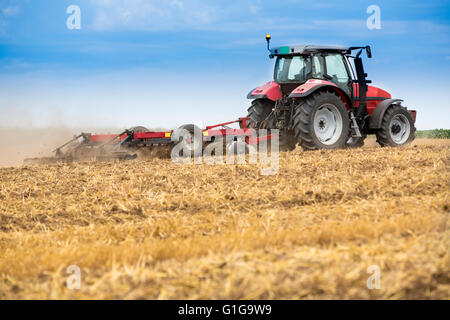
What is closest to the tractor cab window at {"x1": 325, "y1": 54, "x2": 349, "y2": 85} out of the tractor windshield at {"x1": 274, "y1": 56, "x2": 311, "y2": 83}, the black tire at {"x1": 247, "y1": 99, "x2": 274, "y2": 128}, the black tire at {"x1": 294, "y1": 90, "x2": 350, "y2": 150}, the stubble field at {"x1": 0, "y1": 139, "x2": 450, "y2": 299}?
the tractor windshield at {"x1": 274, "y1": 56, "x2": 311, "y2": 83}

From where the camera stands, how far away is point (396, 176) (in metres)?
6.59

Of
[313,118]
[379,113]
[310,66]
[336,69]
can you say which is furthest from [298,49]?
[379,113]

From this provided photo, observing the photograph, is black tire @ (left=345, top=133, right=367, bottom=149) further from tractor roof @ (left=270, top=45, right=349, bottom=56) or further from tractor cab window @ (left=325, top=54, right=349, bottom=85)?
tractor roof @ (left=270, top=45, right=349, bottom=56)

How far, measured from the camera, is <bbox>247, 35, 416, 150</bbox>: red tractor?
407 inches

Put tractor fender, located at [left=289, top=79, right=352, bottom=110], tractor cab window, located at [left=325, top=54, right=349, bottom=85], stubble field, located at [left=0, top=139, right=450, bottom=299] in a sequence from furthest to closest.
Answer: tractor cab window, located at [left=325, top=54, right=349, bottom=85] < tractor fender, located at [left=289, top=79, right=352, bottom=110] < stubble field, located at [left=0, top=139, right=450, bottom=299]

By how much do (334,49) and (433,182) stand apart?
554 centimetres

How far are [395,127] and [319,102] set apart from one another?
3.06 metres

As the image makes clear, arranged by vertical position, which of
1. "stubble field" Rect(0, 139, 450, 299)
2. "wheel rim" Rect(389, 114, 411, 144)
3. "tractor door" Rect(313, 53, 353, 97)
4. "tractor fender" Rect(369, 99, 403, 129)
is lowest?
"stubble field" Rect(0, 139, 450, 299)

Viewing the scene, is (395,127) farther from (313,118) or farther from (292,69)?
(292,69)

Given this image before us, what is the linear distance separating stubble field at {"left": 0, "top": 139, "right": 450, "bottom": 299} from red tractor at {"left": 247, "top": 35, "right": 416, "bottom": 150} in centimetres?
202

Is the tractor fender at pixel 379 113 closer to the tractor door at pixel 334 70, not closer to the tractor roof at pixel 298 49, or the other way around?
the tractor door at pixel 334 70

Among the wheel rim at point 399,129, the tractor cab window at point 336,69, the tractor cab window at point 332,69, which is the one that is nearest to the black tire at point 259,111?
the tractor cab window at point 332,69

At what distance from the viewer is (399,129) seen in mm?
12328
